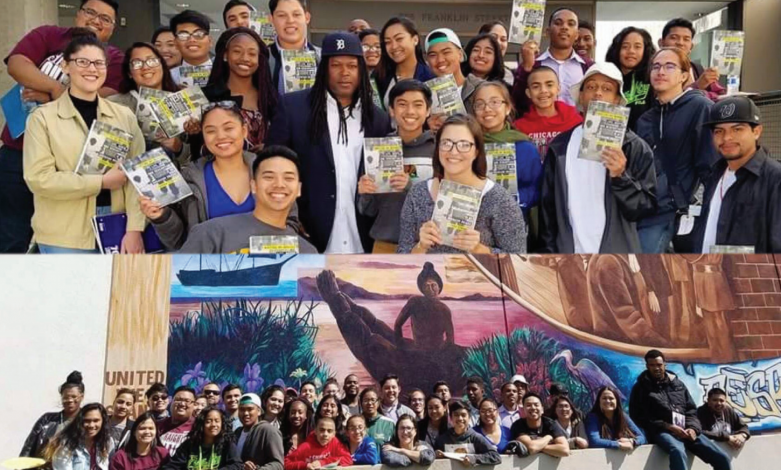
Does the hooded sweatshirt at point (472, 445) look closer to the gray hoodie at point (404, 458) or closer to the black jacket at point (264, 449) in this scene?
the gray hoodie at point (404, 458)

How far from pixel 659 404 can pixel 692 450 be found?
23cm

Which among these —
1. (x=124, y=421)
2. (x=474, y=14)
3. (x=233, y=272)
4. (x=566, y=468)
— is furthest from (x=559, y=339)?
(x=474, y=14)

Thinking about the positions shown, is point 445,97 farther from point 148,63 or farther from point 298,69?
point 148,63

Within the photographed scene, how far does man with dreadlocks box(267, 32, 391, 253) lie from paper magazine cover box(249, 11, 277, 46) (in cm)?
140

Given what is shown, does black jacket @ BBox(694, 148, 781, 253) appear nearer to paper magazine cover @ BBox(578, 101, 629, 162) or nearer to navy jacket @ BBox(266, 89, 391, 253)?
paper magazine cover @ BBox(578, 101, 629, 162)

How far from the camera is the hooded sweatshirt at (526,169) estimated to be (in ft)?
18.7

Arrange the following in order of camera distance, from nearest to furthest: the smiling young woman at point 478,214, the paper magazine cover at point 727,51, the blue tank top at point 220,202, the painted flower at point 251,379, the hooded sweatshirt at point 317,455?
the hooded sweatshirt at point 317,455 < the painted flower at point 251,379 < the smiling young woman at point 478,214 < the blue tank top at point 220,202 < the paper magazine cover at point 727,51

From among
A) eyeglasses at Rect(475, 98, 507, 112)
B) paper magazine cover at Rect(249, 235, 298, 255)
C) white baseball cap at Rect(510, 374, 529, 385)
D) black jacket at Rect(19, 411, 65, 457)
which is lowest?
black jacket at Rect(19, 411, 65, 457)

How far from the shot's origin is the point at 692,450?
4.27 metres

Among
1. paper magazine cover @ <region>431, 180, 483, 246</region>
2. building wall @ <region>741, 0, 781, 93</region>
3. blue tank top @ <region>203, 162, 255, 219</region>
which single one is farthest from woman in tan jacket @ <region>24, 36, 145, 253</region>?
building wall @ <region>741, 0, 781, 93</region>

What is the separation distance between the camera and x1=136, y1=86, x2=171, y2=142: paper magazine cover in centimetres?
557

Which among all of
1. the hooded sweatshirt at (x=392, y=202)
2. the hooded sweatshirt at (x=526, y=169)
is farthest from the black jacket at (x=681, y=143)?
the hooded sweatshirt at (x=392, y=202)

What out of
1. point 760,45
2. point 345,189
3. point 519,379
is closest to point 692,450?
point 519,379

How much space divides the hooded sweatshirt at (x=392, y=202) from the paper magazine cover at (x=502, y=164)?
1.04ft
